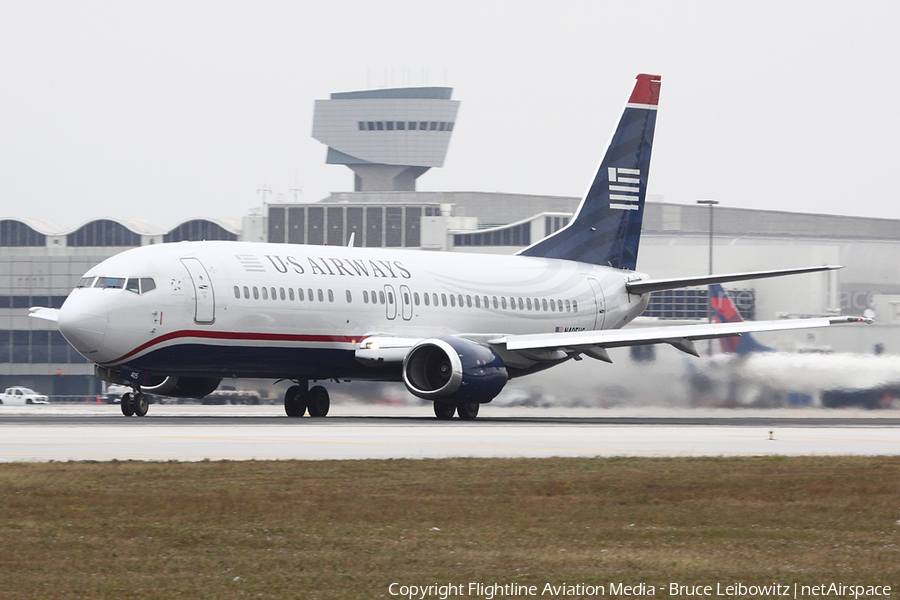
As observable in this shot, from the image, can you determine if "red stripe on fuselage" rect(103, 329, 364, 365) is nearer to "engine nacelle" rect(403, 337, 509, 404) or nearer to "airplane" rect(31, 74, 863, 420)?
"airplane" rect(31, 74, 863, 420)

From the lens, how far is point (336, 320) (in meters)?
33.0

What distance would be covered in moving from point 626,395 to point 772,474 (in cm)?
2018

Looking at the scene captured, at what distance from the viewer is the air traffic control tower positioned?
588 feet

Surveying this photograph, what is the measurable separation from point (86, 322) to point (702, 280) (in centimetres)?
1515

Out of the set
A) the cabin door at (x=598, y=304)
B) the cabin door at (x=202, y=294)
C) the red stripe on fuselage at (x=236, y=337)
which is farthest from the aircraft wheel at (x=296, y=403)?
the cabin door at (x=598, y=304)

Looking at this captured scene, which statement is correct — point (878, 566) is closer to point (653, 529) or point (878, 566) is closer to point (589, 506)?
point (653, 529)

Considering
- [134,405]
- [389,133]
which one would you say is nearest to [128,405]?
[134,405]

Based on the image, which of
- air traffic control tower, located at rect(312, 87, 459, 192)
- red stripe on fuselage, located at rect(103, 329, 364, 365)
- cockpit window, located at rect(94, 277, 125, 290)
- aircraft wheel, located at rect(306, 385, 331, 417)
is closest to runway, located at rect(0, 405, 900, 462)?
red stripe on fuselage, located at rect(103, 329, 364, 365)

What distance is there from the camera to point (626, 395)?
36.7 m

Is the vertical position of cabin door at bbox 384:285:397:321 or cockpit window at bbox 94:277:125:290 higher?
cockpit window at bbox 94:277:125:290

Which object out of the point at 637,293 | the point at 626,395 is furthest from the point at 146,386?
the point at 637,293

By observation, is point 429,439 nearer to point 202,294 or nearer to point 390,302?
point 202,294

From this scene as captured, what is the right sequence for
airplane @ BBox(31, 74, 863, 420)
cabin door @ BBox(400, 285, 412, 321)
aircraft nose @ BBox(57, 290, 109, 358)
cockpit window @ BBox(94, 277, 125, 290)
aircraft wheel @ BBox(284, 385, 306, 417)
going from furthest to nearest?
aircraft wheel @ BBox(284, 385, 306, 417)
cabin door @ BBox(400, 285, 412, 321)
airplane @ BBox(31, 74, 863, 420)
cockpit window @ BBox(94, 277, 125, 290)
aircraft nose @ BBox(57, 290, 109, 358)

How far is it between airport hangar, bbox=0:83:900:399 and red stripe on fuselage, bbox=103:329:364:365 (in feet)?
121
